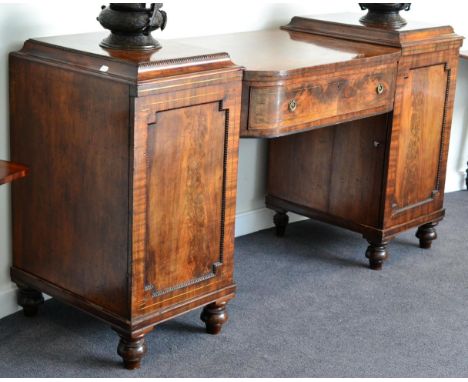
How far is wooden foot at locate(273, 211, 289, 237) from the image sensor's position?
3.33 m

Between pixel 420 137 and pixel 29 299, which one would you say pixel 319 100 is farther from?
pixel 29 299

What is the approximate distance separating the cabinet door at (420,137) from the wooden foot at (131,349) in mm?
1080

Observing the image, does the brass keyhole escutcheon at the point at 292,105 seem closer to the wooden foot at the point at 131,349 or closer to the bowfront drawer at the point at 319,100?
the bowfront drawer at the point at 319,100

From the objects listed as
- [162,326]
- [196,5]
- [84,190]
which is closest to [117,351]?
[162,326]

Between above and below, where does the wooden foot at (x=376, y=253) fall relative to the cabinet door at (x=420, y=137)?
below

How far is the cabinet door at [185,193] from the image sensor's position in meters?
2.17

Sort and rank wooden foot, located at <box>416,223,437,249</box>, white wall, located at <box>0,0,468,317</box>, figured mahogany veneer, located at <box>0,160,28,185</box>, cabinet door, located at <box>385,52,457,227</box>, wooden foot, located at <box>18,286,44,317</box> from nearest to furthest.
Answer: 1. figured mahogany veneer, located at <box>0,160,28,185</box>
2. white wall, located at <box>0,0,468,317</box>
3. wooden foot, located at <box>18,286,44,317</box>
4. cabinet door, located at <box>385,52,457,227</box>
5. wooden foot, located at <box>416,223,437,249</box>

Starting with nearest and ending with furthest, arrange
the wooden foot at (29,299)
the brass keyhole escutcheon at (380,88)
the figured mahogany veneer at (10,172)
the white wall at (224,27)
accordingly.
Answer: the figured mahogany veneer at (10,172), the white wall at (224,27), the wooden foot at (29,299), the brass keyhole escutcheon at (380,88)

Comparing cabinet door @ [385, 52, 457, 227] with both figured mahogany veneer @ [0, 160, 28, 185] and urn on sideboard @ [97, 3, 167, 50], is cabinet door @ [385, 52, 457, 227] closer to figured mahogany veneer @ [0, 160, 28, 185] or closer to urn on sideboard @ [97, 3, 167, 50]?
urn on sideboard @ [97, 3, 167, 50]

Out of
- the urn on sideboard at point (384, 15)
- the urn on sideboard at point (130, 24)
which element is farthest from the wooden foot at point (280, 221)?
the urn on sideboard at point (130, 24)

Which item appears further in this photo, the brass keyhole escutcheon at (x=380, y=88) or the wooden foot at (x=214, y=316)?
the brass keyhole escutcheon at (x=380, y=88)

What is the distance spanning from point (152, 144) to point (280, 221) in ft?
4.13

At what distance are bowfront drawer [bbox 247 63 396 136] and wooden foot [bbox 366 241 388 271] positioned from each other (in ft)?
1.60

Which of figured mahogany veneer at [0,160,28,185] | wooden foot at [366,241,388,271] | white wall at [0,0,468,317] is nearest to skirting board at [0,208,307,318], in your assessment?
white wall at [0,0,468,317]
